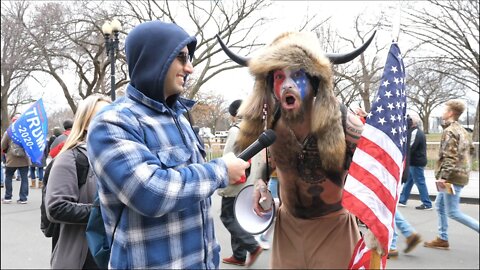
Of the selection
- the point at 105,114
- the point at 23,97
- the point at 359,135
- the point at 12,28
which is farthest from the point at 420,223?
the point at 23,97

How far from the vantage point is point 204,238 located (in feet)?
6.34

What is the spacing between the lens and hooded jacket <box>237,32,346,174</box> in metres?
2.71

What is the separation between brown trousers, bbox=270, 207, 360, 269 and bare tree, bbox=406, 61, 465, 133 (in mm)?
22066

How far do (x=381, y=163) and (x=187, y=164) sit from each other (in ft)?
4.26

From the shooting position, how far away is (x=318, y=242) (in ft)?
9.43

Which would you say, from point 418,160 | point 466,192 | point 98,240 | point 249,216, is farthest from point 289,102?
point 466,192

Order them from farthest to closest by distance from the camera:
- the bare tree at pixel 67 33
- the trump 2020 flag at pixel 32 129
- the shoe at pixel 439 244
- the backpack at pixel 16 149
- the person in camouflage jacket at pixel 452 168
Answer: the bare tree at pixel 67 33
the backpack at pixel 16 149
the trump 2020 flag at pixel 32 129
the shoe at pixel 439 244
the person in camouflage jacket at pixel 452 168

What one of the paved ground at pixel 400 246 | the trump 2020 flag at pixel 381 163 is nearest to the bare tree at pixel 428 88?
the paved ground at pixel 400 246

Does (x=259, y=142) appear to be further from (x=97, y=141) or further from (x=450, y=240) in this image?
(x=450, y=240)

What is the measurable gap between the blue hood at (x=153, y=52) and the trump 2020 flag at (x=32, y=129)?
7.88 metres

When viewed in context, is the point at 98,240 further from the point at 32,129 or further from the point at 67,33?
the point at 67,33

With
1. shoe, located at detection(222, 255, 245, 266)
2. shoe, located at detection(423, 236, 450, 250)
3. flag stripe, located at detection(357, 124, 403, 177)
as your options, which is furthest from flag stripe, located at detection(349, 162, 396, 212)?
shoe, located at detection(423, 236, 450, 250)

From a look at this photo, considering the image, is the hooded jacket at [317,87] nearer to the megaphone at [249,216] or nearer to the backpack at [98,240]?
the megaphone at [249,216]

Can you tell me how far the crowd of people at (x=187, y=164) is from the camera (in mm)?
1680
